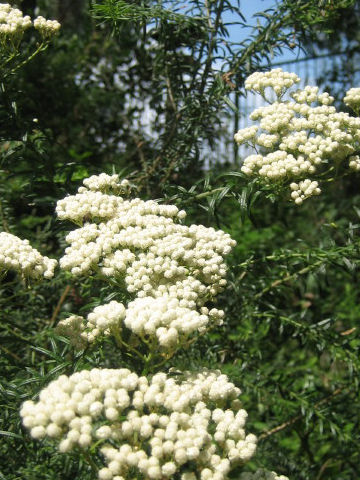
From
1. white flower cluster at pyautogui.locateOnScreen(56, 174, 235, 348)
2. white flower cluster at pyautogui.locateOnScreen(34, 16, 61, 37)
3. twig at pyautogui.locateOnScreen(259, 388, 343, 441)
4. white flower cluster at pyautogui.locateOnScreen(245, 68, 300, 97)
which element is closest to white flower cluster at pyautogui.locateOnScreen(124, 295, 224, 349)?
white flower cluster at pyautogui.locateOnScreen(56, 174, 235, 348)

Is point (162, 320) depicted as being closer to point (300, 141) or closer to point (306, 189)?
point (306, 189)

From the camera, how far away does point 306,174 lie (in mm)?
2006

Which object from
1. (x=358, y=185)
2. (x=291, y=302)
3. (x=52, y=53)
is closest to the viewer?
(x=291, y=302)

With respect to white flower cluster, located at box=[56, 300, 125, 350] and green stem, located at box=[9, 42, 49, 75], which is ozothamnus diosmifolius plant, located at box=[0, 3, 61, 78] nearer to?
green stem, located at box=[9, 42, 49, 75]

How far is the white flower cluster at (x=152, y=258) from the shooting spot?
4.78 feet

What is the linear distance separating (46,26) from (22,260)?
3.93 feet

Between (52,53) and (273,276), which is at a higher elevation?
(52,53)

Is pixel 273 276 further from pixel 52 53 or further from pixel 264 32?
pixel 52 53

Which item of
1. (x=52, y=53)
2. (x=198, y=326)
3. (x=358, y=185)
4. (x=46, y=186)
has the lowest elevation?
(x=358, y=185)

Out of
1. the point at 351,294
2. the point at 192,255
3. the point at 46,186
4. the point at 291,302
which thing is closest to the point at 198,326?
the point at 192,255

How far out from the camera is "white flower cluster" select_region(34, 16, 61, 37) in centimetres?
231

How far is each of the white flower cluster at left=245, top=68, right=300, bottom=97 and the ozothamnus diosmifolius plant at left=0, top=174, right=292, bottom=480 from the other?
0.78 meters

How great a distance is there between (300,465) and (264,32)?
257cm

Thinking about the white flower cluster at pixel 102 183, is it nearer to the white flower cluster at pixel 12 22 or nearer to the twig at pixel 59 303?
the white flower cluster at pixel 12 22
